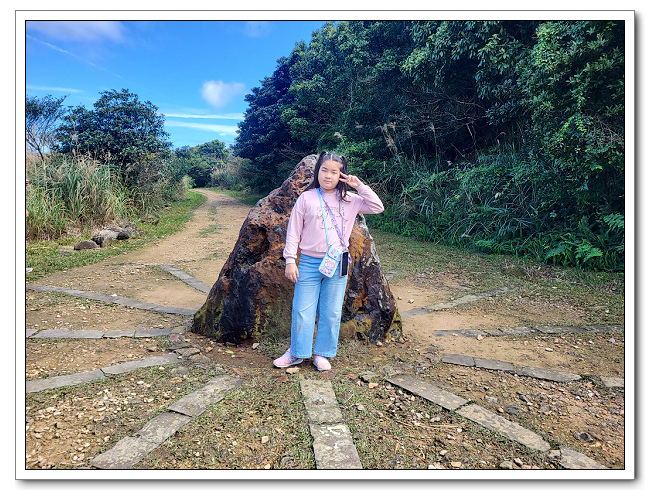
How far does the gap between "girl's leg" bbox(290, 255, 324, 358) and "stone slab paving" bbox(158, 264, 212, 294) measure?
8.73 feet

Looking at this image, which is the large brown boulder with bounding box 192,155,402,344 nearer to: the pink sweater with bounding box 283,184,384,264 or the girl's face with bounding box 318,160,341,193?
the pink sweater with bounding box 283,184,384,264

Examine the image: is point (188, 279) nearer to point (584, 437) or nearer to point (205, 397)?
point (205, 397)

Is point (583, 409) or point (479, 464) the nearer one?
point (479, 464)

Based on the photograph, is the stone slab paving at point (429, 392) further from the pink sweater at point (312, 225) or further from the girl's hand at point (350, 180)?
the girl's hand at point (350, 180)

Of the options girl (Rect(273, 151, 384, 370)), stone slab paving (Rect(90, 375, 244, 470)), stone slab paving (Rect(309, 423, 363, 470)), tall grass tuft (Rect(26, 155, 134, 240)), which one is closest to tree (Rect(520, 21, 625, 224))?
girl (Rect(273, 151, 384, 370))

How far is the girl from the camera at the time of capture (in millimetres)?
2729

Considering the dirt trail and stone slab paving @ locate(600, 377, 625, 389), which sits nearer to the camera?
stone slab paving @ locate(600, 377, 625, 389)

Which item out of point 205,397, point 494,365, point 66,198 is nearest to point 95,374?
point 205,397

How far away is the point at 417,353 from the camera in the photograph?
3.43m

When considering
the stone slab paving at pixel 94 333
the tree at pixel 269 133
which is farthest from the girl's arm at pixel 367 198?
the tree at pixel 269 133

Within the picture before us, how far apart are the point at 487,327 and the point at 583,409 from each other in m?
1.55
